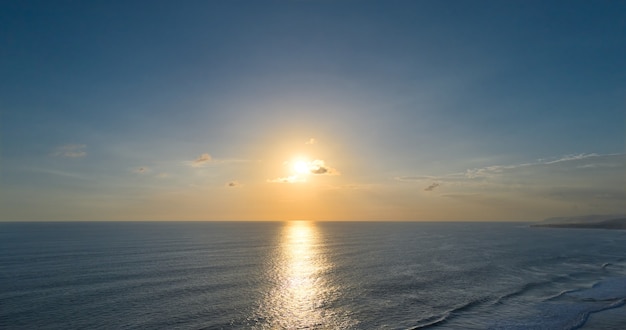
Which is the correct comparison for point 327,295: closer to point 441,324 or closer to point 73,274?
point 441,324

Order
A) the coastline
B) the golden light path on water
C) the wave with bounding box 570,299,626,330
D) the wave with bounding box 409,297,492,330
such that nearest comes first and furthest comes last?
the coastline → the wave with bounding box 570,299,626,330 → the wave with bounding box 409,297,492,330 → the golden light path on water

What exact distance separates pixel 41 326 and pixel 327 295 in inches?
1384

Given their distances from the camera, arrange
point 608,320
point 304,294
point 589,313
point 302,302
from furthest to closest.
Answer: point 304,294 → point 302,302 → point 589,313 → point 608,320

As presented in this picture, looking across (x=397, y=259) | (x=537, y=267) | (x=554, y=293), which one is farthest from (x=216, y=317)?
(x=537, y=267)

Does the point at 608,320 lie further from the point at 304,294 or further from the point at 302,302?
the point at 304,294

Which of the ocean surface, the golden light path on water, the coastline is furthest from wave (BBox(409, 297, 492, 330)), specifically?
the coastline

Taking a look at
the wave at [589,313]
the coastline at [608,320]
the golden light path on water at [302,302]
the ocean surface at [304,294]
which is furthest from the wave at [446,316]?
the coastline at [608,320]

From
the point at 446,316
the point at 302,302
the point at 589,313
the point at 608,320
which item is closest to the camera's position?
the point at 608,320

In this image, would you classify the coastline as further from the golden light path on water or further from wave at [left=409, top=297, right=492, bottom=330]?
the golden light path on water

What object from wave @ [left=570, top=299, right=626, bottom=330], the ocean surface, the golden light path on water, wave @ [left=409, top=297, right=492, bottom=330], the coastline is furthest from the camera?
the golden light path on water

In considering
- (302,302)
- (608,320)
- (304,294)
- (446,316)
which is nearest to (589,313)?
(608,320)

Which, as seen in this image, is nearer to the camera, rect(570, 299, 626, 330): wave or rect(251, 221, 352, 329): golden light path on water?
rect(570, 299, 626, 330): wave

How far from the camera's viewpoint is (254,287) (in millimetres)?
58500

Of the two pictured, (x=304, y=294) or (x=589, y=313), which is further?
(x=304, y=294)
